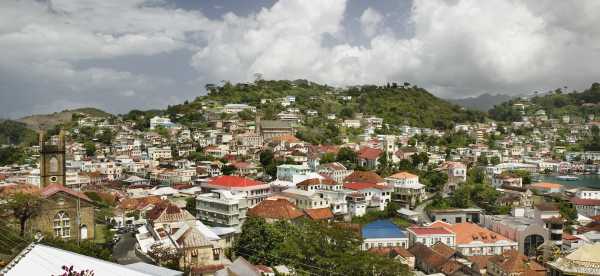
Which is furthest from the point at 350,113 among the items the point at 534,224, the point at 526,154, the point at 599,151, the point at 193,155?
the point at 534,224

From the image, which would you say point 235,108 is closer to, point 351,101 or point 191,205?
point 351,101

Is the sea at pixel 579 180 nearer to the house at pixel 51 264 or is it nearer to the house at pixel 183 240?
the house at pixel 183 240

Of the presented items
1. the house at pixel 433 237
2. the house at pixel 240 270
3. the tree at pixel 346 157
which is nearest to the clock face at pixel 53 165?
the house at pixel 240 270

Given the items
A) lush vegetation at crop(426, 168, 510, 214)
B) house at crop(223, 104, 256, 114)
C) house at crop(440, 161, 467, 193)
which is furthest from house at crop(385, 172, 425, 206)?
house at crop(223, 104, 256, 114)

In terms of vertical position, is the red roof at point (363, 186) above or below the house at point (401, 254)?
above

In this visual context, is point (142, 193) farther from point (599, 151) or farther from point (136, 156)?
point (599, 151)

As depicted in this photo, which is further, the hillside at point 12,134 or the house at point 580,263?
the hillside at point 12,134

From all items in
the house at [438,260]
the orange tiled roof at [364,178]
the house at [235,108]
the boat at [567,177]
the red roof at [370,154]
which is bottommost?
the house at [438,260]

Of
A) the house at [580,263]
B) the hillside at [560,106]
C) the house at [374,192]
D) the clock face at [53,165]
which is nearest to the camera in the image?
the house at [580,263]

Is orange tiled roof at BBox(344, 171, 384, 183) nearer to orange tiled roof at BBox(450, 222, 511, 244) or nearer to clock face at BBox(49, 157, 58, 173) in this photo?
orange tiled roof at BBox(450, 222, 511, 244)
